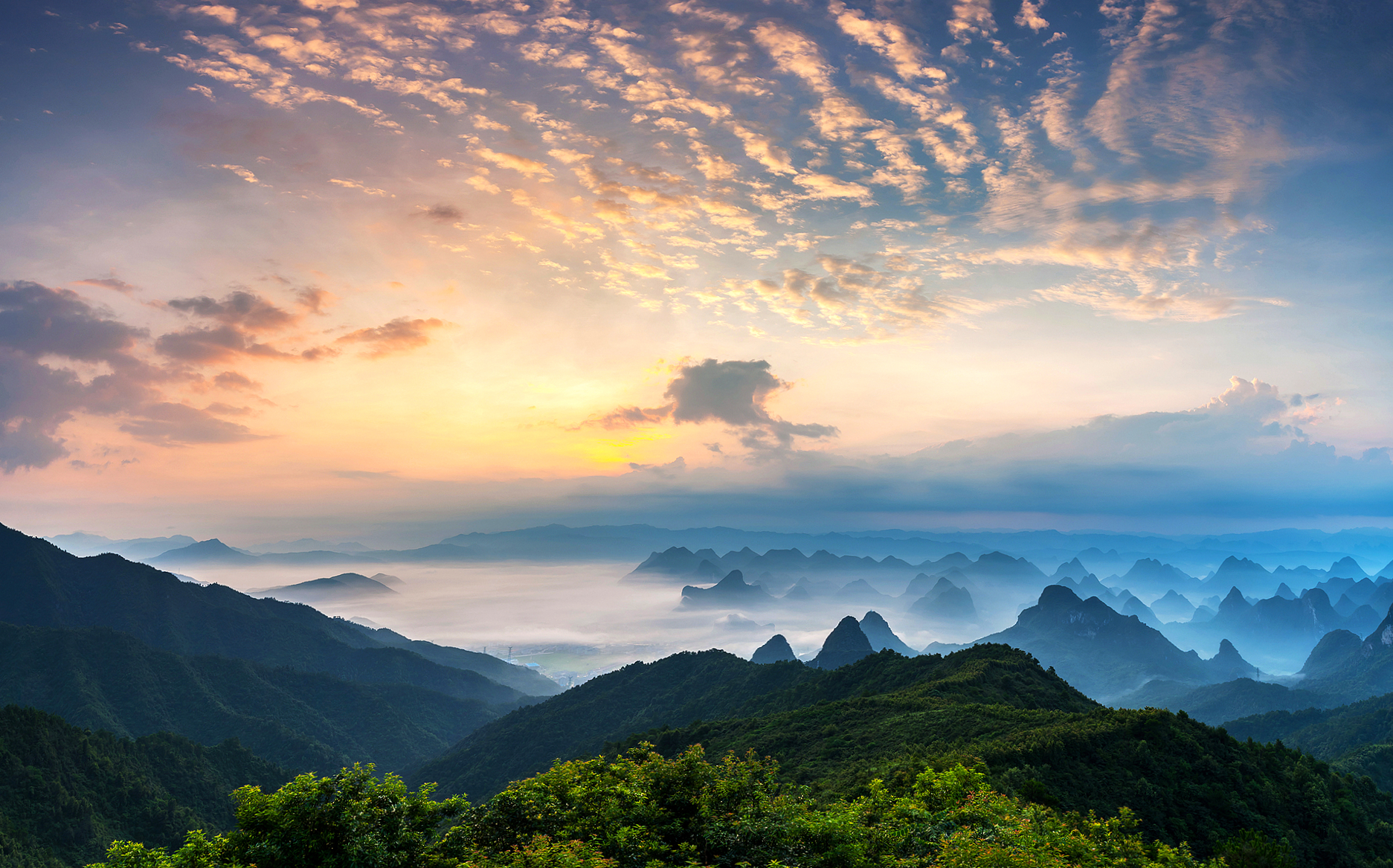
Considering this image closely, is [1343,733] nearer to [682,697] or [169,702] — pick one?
[682,697]

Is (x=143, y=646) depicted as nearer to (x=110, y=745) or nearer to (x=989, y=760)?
(x=110, y=745)

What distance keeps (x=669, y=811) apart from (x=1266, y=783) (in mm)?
50571

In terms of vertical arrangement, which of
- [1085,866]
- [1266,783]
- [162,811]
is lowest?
[162,811]

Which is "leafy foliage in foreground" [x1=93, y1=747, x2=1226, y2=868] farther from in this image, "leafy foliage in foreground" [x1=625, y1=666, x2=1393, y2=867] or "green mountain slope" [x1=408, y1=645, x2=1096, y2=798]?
"green mountain slope" [x1=408, y1=645, x2=1096, y2=798]

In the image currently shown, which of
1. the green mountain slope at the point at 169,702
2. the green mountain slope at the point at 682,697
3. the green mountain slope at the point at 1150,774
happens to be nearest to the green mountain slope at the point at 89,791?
the green mountain slope at the point at 682,697

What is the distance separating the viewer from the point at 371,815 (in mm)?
20812

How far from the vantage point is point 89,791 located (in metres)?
96.4

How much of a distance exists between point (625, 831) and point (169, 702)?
231334 mm

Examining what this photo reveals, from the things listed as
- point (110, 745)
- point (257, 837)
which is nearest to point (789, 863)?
point (257, 837)

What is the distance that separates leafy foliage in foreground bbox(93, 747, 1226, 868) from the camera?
1969cm

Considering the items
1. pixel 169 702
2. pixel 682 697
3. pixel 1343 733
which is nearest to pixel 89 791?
pixel 169 702

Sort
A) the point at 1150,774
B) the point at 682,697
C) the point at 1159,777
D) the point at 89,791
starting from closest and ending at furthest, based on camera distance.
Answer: the point at 1159,777 < the point at 1150,774 < the point at 89,791 < the point at 682,697

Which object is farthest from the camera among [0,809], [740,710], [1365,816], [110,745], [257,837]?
[740,710]

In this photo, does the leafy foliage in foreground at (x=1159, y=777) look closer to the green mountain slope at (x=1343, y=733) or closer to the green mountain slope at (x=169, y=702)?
the green mountain slope at (x=1343, y=733)
